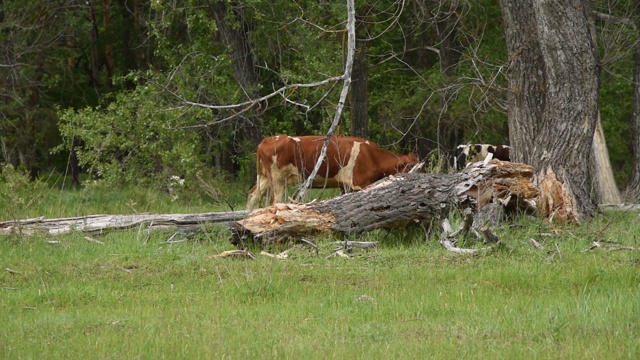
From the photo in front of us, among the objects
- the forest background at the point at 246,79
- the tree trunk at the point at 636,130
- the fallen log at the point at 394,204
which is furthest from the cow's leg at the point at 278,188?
the tree trunk at the point at 636,130

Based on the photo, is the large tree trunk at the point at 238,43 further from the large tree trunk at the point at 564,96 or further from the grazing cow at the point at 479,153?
the large tree trunk at the point at 564,96

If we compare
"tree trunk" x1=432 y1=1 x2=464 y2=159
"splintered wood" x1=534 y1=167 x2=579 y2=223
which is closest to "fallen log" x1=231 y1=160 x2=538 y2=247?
"splintered wood" x1=534 y1=167 x2=579 y2=223

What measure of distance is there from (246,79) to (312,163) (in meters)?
5.53

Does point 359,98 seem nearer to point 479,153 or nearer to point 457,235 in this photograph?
point 479,153

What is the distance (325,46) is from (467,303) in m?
14.9

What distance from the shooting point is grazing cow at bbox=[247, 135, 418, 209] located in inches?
748

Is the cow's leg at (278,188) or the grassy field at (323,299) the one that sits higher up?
the grassy field at (323,299)

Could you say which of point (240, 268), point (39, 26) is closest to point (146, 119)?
point (39, 26)

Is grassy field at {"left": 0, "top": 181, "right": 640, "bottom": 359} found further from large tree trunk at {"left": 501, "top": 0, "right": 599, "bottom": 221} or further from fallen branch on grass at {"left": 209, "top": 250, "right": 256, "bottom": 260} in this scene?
large tree trunk at {"left": 501, "top": 0, "right": 599, "bottom": 221}

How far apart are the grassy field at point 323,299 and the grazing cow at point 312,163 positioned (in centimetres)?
533

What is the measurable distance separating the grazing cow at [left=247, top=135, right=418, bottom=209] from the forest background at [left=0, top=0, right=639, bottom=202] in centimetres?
66

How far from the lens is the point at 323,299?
9.65 metres

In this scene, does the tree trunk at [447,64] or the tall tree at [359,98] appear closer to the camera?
the tall tree at [359,98]

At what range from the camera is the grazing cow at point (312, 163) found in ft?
62.3
